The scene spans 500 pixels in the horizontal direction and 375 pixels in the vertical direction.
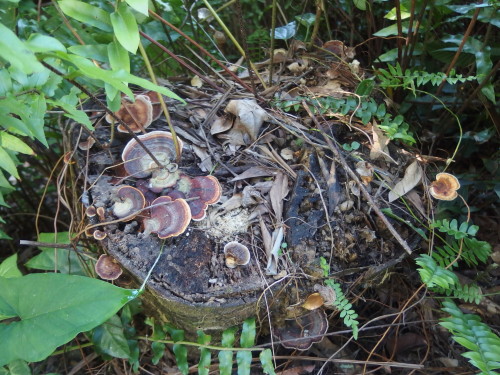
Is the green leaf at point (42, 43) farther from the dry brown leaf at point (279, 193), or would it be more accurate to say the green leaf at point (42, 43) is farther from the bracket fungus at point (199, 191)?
the dry brown leaf at point (279, 193)

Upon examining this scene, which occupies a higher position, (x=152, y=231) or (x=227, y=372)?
(x=152, y=231)

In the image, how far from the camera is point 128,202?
188 cm

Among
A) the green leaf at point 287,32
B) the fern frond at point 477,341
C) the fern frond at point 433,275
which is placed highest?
the green leaf at point 287,32

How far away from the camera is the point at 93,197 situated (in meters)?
1.97

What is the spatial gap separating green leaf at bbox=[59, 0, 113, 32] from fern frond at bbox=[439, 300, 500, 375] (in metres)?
1.87

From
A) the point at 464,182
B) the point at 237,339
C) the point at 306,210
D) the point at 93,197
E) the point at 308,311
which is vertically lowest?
the point at 237,339

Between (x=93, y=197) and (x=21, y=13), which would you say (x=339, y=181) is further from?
(x=21, y=13)

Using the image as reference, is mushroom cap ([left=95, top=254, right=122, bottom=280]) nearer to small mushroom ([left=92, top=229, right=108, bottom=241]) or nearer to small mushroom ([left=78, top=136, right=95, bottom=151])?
small mushroom ([left=92, top=229, right=108, bottom=241])

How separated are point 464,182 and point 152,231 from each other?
1735mm

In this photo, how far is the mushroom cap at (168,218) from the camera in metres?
1.82

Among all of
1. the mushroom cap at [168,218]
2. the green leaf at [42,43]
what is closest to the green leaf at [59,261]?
the mushroom cap at [168,218]

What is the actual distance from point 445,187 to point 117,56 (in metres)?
1.56

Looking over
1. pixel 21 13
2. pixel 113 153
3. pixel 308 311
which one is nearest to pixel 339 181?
pixel 308 311

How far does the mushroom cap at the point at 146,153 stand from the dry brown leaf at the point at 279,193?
19.8 inches
